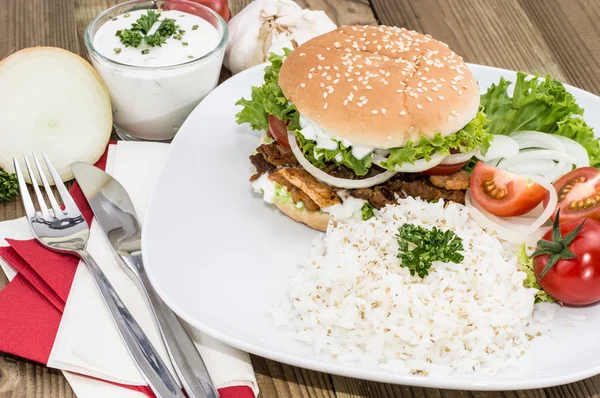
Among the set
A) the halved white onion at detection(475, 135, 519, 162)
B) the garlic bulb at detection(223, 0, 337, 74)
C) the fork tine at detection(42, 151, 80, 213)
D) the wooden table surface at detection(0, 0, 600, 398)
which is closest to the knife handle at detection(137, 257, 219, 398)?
the fork tine at detection(42, 151, 80, 213)

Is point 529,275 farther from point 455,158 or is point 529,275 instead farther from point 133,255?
point 133,255

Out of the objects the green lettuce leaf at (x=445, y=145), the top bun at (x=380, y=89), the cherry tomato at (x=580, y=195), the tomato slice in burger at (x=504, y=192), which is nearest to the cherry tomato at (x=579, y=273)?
the cherry tomato at (x=580, y=195)

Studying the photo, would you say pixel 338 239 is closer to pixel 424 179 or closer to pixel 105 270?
pixel 424 179

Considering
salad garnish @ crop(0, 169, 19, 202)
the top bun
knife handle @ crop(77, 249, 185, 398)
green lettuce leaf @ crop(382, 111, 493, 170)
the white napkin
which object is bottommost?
salad garnish @ crop(0, 169, 19, 202)

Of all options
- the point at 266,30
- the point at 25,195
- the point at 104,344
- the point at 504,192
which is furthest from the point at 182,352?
the point at 266,30

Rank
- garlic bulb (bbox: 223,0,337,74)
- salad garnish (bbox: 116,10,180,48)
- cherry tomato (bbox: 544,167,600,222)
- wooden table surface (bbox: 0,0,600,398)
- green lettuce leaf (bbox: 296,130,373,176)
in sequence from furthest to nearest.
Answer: wooden table surface (bbox: 0,0,600,398) < garlic bulb (bbox: 223,0,337,74) < salad garnish (bbox: 116,10,180,48) < green lettuce leaf (bbox: 296,130,373,176) < cherry tomato (bbox: 544,167,600,222)

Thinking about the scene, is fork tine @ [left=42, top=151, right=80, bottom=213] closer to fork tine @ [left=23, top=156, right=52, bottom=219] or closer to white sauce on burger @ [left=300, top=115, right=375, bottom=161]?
fork tine @ [left=23, top=156, right=52, bottom=219]

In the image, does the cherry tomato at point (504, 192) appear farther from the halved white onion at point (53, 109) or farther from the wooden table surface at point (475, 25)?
the halved white onion at point (53, 109)
